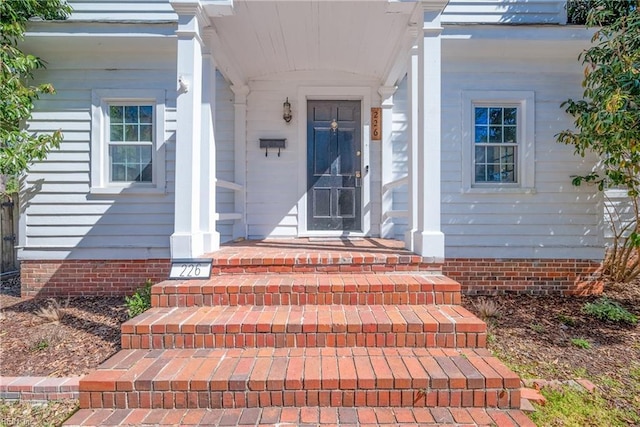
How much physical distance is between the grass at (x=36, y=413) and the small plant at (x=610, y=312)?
186 inches

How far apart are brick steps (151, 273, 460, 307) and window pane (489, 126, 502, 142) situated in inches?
111

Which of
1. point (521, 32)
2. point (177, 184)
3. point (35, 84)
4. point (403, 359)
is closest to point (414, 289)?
point (403, 359)

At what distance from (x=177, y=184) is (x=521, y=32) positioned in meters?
4.29

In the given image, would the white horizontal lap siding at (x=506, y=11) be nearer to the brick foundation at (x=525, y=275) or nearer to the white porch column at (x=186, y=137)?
the brick foundation at (x=525, y=275)

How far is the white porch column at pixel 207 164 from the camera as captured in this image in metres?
3.39

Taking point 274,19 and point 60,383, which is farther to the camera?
point 274,19

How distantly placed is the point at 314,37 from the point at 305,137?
1.29m

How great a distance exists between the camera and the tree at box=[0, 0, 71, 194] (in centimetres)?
366

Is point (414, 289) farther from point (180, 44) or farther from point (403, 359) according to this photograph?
point (180, 44)

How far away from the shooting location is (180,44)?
119 inches

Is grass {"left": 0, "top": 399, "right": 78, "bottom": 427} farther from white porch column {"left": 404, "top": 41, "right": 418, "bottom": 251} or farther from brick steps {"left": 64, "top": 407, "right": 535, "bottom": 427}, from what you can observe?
white porch column {"left": 404, "top": 41, "right": 418, "bottom": 251}

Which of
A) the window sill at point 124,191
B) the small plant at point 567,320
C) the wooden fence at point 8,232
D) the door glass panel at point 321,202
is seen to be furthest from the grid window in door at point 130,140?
the small plant at point 567,320

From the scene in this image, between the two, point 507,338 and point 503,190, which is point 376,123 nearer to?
point 503,190

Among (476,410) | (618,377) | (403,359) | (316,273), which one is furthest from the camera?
(316,273)
